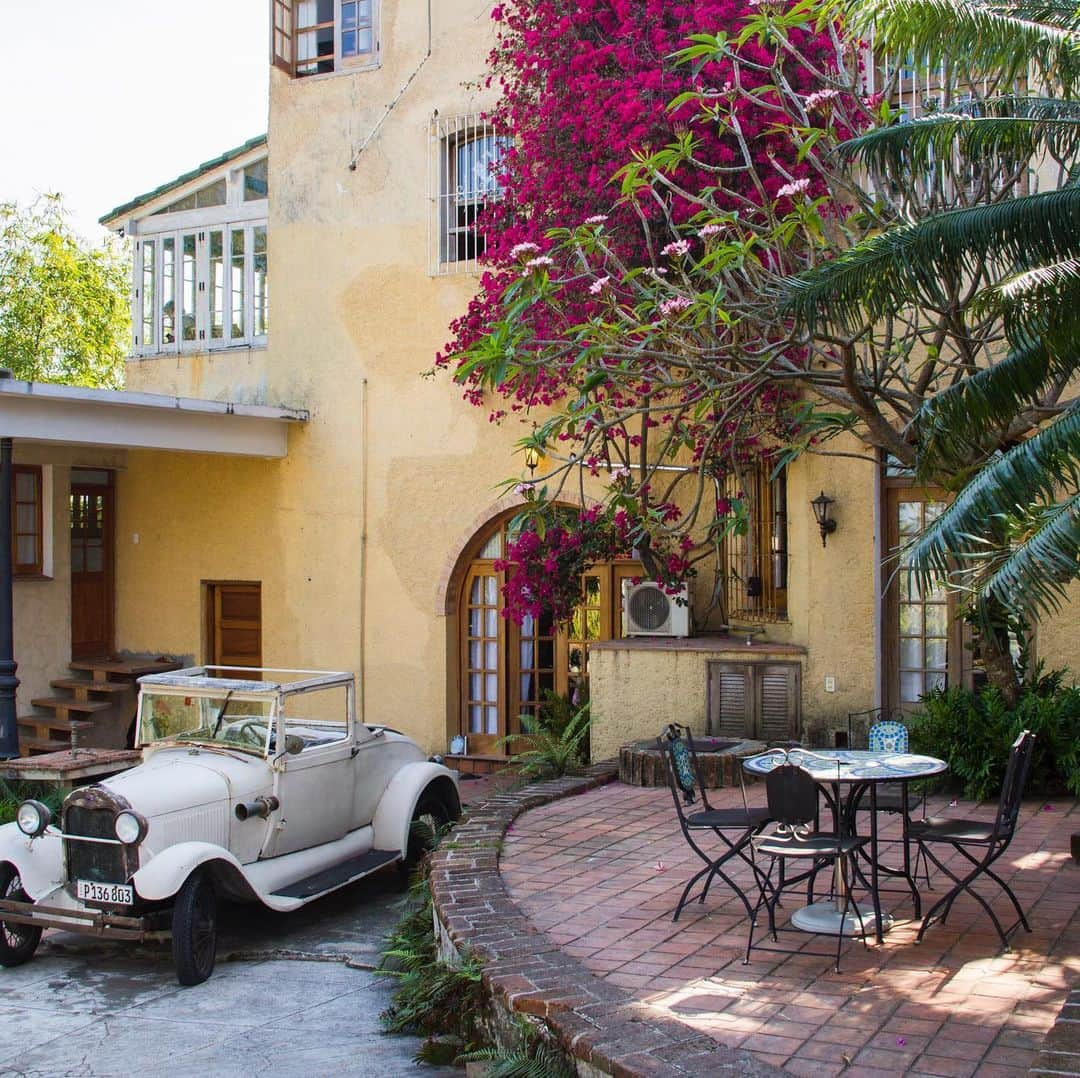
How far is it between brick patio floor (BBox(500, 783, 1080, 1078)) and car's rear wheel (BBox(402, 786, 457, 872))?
115 centimetres

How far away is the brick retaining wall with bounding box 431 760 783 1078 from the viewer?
14.6ft

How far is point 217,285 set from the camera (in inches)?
616

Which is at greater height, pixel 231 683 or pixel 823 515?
pixel 823 515

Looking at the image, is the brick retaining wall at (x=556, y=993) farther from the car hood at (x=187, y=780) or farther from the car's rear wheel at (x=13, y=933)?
the car's rear wheel at (x=13, y=933)

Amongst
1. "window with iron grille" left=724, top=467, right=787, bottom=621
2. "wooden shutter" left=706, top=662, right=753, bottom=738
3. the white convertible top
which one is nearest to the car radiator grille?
the white convertible top

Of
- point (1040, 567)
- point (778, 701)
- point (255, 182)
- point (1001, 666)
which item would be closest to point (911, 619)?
point (778, 701)

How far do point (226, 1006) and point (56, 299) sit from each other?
21.3 meters

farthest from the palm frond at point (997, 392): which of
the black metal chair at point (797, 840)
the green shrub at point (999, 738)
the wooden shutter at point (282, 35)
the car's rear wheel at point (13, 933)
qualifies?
the wooden shutter at point (282, 35)

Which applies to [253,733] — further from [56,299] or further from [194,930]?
[56,299]

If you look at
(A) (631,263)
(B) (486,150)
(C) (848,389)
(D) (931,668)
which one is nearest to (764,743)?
(D) (931,668)

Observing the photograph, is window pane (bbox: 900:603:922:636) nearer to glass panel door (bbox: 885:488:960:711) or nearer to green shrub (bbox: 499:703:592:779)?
glass panel door (bbox: 885:488:960:711)

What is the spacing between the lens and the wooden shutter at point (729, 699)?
1083 cm

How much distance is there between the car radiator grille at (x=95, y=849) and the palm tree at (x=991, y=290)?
462 centimetres

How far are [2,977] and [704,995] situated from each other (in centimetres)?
441
